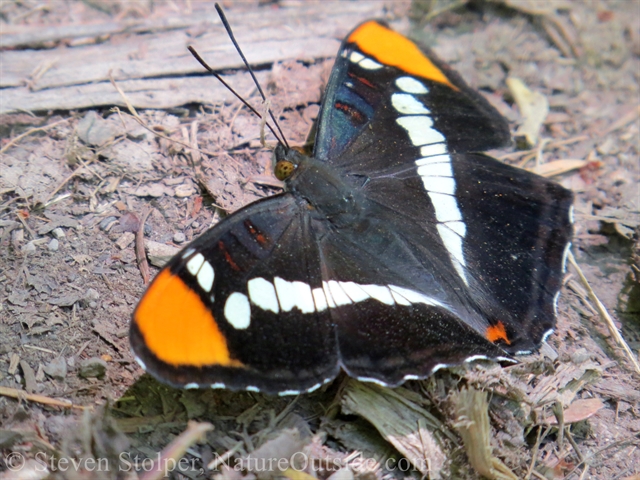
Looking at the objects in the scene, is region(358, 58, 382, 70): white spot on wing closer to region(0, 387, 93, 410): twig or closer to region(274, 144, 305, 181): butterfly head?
region(274, 144, 305, 181): butterfly head

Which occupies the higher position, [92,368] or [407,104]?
[407,104]

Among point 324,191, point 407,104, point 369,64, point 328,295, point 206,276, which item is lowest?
point 328,295

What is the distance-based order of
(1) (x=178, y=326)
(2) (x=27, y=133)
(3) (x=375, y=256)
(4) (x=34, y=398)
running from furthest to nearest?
(2) (x=27, y=133), (3) (x=375, y=256), (4) (x=34, y=398), (1) (x=178, y=326)

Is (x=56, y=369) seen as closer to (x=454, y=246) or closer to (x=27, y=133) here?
(x=27, y=133)

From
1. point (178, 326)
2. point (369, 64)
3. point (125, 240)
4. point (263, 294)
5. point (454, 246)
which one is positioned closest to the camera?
Answer: point (178, 326)

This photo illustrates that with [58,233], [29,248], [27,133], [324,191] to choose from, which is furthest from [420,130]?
[27,133]

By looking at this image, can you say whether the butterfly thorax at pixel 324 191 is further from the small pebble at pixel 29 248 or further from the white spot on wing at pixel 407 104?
the small pebble at pixel 29 248

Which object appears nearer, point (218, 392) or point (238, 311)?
point (238, 311)

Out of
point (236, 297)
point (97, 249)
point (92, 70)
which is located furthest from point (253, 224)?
point (92, 70)

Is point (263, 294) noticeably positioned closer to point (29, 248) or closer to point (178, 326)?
point (178, 326)

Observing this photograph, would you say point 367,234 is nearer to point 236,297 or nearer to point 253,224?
point 253,224
